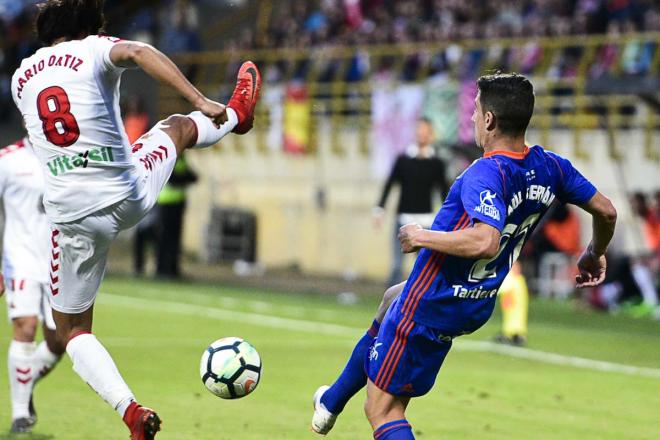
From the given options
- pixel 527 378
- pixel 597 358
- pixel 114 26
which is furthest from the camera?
pixel 114 26

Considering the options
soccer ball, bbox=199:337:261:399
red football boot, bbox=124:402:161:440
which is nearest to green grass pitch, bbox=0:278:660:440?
soccer ball, bbox=199:337:261:399

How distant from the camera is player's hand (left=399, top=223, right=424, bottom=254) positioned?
606 cm

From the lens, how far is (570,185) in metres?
6.63

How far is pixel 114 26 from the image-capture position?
34562 millimetres

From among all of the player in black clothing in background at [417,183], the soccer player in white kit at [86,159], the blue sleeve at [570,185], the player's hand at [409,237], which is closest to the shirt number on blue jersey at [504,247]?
the blue sleeve at [570,185]

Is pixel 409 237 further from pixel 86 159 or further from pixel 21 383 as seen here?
pixel 21 383

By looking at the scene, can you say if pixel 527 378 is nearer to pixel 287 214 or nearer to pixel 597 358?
pixel 597 358

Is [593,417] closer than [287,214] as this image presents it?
Yes

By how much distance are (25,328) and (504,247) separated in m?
3.74

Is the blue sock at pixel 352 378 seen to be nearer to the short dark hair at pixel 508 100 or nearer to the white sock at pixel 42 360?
the short dark hair at pixel 508 100

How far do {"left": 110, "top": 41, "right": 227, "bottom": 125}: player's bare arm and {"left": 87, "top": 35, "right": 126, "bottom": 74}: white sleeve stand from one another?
0.17 m

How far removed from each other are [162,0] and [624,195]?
58.7ft

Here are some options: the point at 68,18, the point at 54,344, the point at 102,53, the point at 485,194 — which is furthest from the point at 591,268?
the point at 54,344

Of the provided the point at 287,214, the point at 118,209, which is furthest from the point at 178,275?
the point at 118,209
